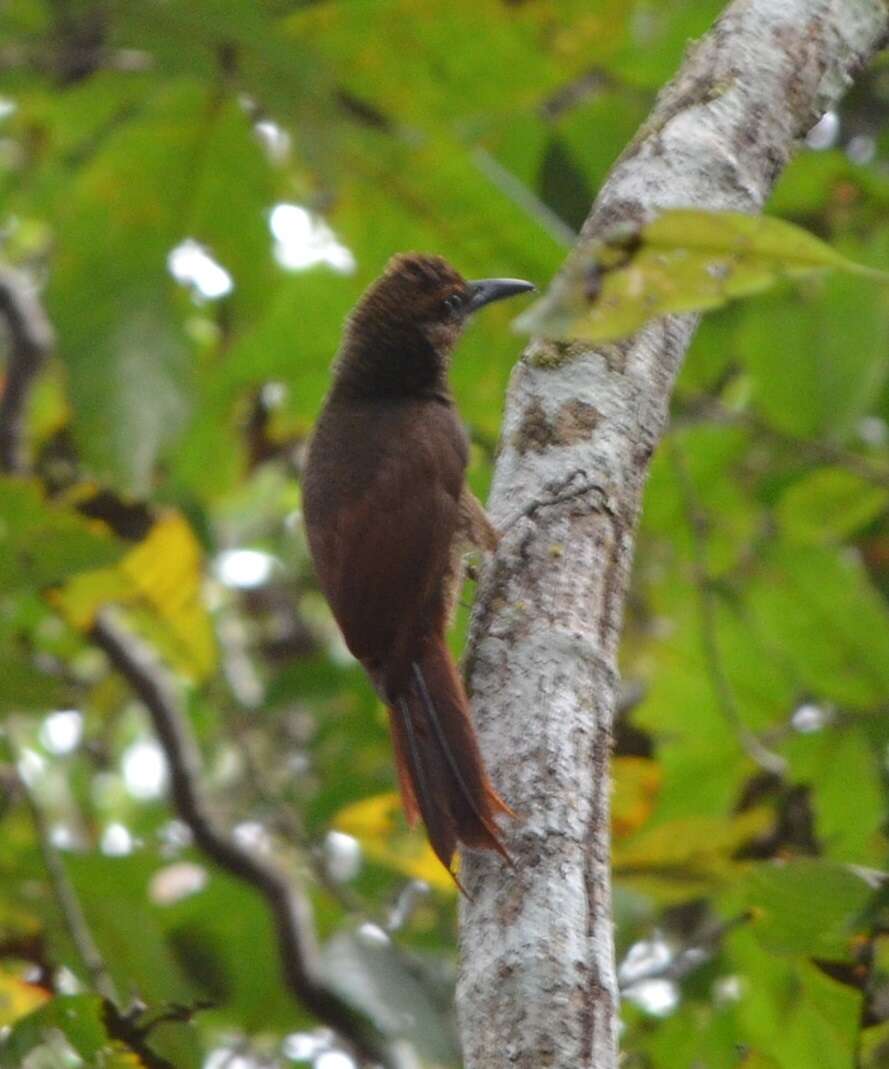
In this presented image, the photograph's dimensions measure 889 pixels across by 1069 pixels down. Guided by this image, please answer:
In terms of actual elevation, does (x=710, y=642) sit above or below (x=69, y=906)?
above

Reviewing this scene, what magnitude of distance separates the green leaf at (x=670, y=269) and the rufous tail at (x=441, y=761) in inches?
27.1

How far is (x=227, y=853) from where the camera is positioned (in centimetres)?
473

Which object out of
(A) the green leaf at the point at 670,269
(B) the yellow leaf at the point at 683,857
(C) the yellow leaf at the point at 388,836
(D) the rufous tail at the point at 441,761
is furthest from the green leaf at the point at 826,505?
(A) the green leaf at the point at 670,269

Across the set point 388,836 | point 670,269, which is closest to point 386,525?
point 388,836

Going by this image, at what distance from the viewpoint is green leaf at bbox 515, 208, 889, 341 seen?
1.71 meters

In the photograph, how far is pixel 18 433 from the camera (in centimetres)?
480

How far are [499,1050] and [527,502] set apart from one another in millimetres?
Answer: 986

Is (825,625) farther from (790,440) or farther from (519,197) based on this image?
(519,197)

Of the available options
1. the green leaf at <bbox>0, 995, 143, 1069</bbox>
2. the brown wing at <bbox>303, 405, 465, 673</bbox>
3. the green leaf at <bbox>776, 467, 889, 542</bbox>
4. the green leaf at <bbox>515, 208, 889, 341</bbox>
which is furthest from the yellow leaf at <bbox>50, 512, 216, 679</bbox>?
the green leaf at <bbox>515, 208, 889, 341</bbox>

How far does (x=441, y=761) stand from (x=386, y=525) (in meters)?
0.94

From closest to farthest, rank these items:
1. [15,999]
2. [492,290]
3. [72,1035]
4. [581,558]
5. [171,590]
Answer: [581,558], [72,1035], [15,999], [492,290], [171,590]

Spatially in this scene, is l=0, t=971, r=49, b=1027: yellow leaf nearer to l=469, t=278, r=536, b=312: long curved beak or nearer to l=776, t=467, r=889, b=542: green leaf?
l=469, t=278, r=536, b=312: long curved beak

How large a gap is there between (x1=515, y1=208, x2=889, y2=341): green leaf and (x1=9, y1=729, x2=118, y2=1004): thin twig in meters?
2.21

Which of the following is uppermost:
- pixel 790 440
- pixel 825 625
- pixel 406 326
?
pixel 406 326
